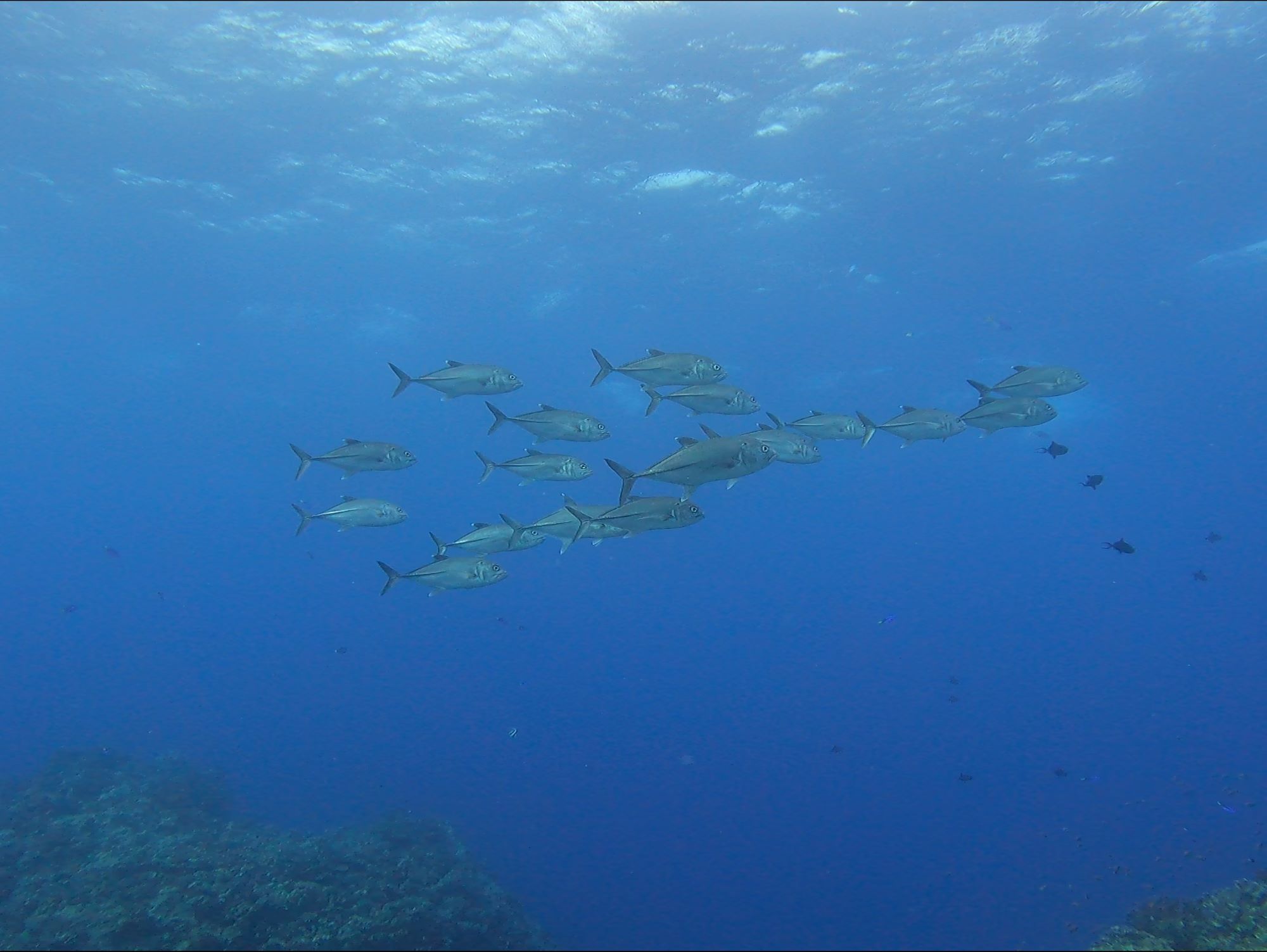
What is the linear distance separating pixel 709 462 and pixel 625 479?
880mm

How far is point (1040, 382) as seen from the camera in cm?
973

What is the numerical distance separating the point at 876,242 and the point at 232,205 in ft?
76.2

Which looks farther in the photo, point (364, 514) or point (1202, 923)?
point (364, 514)

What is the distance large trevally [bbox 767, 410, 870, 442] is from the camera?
9719 millimetres

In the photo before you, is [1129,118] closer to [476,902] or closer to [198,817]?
[476,902]

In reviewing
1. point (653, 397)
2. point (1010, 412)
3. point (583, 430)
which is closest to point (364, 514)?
point (583, 430)

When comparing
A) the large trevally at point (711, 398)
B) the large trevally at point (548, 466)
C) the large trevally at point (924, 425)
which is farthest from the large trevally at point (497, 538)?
the large trevally at point (924, 425)

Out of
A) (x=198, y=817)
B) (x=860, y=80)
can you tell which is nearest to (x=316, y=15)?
(x=860, y=80)

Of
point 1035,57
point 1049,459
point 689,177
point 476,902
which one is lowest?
point 476,902

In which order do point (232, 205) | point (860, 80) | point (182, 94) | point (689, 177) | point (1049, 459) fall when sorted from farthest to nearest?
point (1049, 459), point (232, 205), point (689, 177), point (182, 94), point (860, 80)

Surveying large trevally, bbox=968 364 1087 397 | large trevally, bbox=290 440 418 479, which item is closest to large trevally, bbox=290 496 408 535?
large trevally, bbox=290 440 418 479

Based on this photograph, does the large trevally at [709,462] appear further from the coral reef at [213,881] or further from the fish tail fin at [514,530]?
the coral reef at [213,881]

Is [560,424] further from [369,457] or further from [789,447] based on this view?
[369,457]

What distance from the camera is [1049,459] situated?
48031 millimetres
